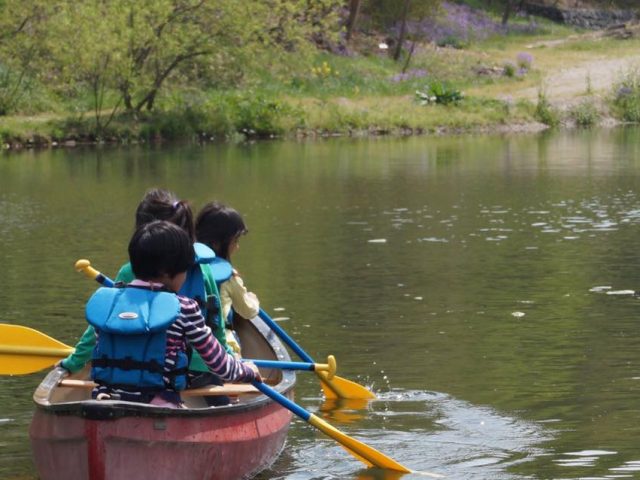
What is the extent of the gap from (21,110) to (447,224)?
68.1 ft

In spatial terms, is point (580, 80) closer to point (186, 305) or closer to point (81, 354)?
point (81, 354)

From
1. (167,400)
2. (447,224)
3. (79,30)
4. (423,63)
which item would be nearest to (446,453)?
(167,400)

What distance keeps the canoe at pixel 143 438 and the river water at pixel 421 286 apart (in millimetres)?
691

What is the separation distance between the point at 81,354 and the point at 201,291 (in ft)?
2.34

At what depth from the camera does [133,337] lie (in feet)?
22.2

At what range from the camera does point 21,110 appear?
38.0 meters

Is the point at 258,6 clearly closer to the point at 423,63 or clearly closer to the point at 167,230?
the point at 423,63

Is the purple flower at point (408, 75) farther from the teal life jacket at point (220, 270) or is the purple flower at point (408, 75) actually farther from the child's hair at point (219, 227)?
the teal life jacket at point (220, 270)

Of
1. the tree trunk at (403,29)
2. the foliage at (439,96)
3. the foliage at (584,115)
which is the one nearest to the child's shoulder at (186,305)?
the foliage at (439,96)

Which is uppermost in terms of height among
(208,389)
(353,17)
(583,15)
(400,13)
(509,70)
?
(583,15)

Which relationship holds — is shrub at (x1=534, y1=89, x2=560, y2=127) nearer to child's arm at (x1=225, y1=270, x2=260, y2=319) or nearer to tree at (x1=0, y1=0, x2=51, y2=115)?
tree at (x1=0, y1=0, x2=51, y2=115)

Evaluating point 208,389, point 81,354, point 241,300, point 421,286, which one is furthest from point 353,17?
point 208,389

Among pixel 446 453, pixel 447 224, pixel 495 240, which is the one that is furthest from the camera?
pixel 447 224

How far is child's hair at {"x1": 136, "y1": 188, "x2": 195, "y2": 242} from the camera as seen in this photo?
316 inches
